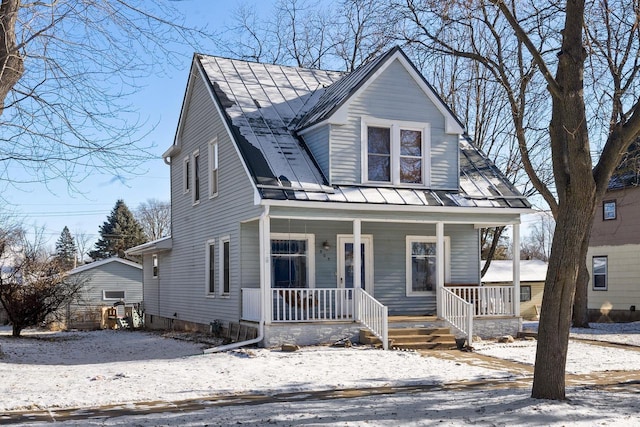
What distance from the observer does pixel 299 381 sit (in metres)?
11.9

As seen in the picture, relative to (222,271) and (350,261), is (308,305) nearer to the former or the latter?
(350,261)

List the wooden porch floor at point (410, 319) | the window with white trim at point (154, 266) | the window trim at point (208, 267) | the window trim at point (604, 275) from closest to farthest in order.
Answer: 1. the wooden porch floor at point (410, 319)
2. the window trim at point (208, 267)
3. the window with white trim at point (154, 266)
4. the window trim at point (604, 275)

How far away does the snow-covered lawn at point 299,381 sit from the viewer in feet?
29.1

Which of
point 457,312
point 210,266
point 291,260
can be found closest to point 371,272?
point 291,260

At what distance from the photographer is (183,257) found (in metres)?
23.4

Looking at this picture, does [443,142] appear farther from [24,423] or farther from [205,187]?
[24,423]

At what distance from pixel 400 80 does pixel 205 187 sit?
22.0 ft

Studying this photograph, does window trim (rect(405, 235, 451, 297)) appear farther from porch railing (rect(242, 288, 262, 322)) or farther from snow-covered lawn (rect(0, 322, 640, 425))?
porch railing (rect(242, 288, 262, 322))

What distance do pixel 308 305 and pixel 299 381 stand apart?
200 inches

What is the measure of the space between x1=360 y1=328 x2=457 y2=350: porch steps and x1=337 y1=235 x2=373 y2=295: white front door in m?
2.41

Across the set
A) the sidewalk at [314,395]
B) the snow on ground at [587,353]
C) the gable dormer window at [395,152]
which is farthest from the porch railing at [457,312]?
the gable dormer window at [395,152]

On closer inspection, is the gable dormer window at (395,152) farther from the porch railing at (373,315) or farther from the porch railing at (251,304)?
the porch railing at (251,304)

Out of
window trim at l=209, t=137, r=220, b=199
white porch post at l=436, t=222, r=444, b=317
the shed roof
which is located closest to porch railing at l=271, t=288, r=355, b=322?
white porch post at l=436, t=222, r=444, b=317

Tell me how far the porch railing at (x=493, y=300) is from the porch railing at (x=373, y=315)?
2.73m
